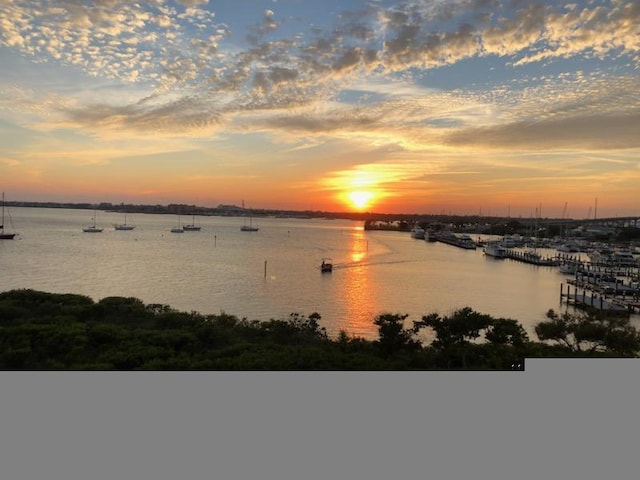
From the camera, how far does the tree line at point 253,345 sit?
5004mm

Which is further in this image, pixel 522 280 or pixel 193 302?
pixel 522 280

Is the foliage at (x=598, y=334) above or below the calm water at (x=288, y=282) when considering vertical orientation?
above

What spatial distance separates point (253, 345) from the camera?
581cm

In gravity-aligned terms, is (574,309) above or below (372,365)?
below

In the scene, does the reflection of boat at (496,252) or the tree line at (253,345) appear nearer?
the tree line at (253,345)

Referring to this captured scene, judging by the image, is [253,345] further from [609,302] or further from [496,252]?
[496,252]

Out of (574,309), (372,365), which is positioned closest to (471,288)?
(574,309)

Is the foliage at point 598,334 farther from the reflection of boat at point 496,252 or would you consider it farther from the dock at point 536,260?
the reflection of boat at point 496,252

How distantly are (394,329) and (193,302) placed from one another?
9339mm

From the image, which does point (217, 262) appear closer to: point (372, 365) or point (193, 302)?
point (193, 302)

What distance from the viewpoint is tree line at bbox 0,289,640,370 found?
16.4 feet

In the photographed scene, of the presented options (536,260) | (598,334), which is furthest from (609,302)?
(536,260)

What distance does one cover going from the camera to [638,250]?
3781cm

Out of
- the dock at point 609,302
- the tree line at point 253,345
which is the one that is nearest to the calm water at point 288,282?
the dock at point 609,302
